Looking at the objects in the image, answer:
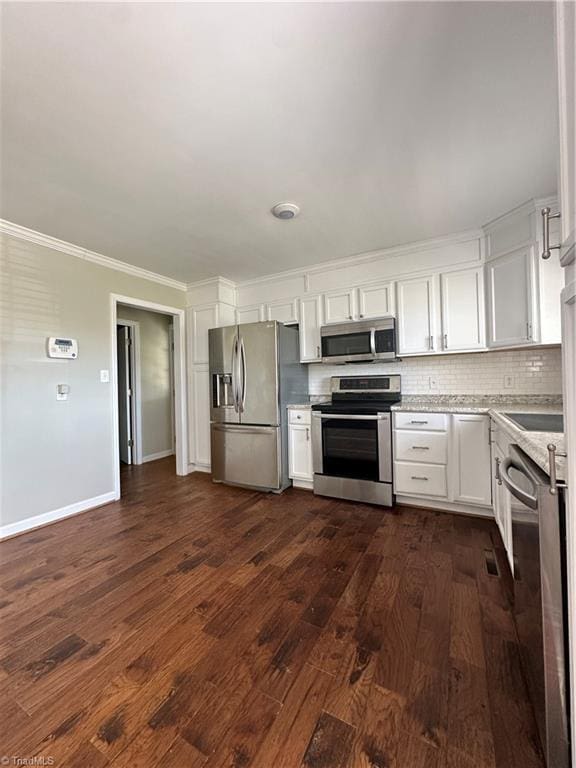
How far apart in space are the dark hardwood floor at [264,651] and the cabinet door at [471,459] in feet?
0.91

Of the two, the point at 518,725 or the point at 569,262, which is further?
the point at 518,725

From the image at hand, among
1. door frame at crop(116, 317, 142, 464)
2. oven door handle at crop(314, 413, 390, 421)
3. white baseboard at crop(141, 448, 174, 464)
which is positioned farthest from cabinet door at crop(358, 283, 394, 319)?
white baseboard at crop(141, 448, 174, 464)

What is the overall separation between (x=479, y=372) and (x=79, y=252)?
4.04m

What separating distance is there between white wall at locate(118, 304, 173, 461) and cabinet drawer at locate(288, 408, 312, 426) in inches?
106

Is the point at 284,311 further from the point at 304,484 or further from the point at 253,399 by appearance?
the point at 304,484

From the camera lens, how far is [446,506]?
274 cm

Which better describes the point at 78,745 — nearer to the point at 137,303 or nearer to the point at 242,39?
the point at 242,39

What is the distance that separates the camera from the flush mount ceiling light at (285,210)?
231 centimetres

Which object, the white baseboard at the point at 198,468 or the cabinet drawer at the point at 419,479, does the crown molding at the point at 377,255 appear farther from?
the white baseboard at the point at 198,468

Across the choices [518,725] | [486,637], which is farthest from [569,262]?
[486,637]

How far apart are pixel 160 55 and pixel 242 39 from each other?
35cm

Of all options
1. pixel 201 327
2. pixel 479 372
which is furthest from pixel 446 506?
pixel 201 327

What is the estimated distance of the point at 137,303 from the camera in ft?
11.6

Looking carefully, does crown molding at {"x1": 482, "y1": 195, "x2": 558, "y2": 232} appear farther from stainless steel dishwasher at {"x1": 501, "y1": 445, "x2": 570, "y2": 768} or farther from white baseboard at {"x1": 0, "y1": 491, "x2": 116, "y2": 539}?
white baseboard at {"x1": 0, "y1": 491, "x2": 116, "y2": 539}
